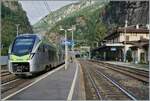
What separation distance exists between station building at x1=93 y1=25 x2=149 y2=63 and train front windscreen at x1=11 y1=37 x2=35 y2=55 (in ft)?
167

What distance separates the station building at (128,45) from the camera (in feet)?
268

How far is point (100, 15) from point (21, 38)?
162 metres

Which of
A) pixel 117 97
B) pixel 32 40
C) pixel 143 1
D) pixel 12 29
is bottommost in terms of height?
Answer: pixel 117 97

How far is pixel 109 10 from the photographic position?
169m

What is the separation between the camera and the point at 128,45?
96.6m

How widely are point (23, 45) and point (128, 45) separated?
2749 inches

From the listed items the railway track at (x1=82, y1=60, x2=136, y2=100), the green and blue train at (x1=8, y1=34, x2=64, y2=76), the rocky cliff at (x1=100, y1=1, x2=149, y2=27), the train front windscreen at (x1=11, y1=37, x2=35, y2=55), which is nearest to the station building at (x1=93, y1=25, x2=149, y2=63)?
the rocky cliff at (x1=100, y1=1, x2=149, y2=27)

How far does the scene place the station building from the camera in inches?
3220

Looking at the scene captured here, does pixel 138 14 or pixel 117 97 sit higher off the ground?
pixel 138 14

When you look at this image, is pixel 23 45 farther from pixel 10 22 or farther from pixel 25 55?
pixel 10 22

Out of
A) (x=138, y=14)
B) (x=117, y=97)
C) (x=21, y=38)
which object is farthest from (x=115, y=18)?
(x=117, y=97)

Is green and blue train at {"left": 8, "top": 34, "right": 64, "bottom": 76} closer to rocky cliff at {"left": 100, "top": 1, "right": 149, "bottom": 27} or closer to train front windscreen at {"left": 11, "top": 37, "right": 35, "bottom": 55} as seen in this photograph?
train front windscreen at {"left": 11, "top": 37, "right": 35, "bottom": 55}

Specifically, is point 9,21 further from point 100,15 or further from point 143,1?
point 100,15

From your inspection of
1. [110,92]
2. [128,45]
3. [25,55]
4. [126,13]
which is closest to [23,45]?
[25,55]
